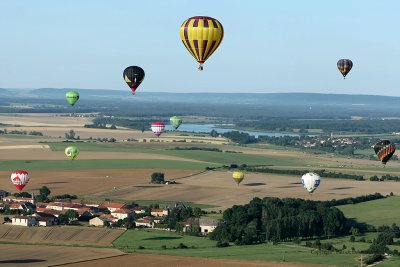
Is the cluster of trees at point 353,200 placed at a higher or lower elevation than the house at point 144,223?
higher

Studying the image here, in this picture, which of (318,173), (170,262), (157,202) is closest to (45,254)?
(170,262)

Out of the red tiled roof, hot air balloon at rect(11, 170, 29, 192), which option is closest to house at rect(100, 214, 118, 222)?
the red tiled roof

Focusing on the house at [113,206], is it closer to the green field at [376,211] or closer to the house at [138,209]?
the house at [138,209]

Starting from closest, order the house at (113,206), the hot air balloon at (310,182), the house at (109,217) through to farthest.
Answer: the house at (109,217) < the house at (113,206) < the hot air balloon at (310,182)

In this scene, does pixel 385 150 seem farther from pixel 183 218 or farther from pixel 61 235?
pixel 61 235

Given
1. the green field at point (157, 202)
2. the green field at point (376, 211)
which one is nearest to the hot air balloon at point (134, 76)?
the green field at point (157, 202)

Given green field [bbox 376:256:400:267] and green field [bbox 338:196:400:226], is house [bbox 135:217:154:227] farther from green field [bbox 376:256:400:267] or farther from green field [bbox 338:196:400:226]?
green field [bbox 376:256:400:267]

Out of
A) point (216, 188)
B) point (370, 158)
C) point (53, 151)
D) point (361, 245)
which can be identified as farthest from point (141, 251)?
point (370, 158)
